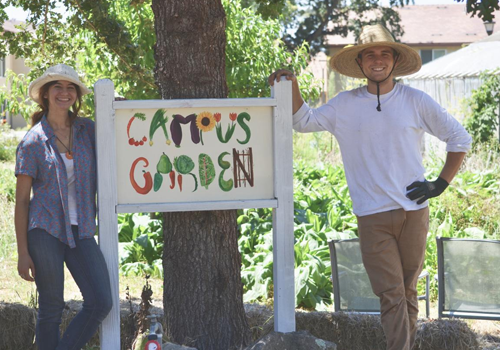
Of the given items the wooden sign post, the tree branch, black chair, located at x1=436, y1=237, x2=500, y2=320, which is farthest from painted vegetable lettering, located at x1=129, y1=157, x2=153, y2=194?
the tree branch

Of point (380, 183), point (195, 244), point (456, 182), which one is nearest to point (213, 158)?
point (195, 244)

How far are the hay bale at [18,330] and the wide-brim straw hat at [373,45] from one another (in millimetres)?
2623

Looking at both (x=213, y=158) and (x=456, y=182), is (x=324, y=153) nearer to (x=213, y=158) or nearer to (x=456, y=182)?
(x=456, y=182)

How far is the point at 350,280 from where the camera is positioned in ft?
16.5

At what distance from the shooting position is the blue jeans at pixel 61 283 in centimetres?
349

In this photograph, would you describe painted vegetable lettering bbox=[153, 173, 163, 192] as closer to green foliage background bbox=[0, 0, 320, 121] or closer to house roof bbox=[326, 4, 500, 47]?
green foliage background bbox=[0, 0, 320, 121]

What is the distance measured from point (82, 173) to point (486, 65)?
14.0 metres

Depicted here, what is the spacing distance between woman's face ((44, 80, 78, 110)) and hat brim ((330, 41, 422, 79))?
5.05 feet

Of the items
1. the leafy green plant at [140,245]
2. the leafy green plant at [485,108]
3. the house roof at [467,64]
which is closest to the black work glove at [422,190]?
the leafy green plant at [140,245]

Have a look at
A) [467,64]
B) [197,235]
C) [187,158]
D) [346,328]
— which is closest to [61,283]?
[197,235]

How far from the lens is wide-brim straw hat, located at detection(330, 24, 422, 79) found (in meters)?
3.91

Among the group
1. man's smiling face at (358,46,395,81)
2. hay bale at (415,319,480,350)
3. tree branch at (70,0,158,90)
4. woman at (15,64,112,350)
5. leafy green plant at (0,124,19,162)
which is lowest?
hay bale at (415,319,480,350)

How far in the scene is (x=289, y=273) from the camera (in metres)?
3.73

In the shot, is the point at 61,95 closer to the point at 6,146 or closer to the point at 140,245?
the point at 140,245
